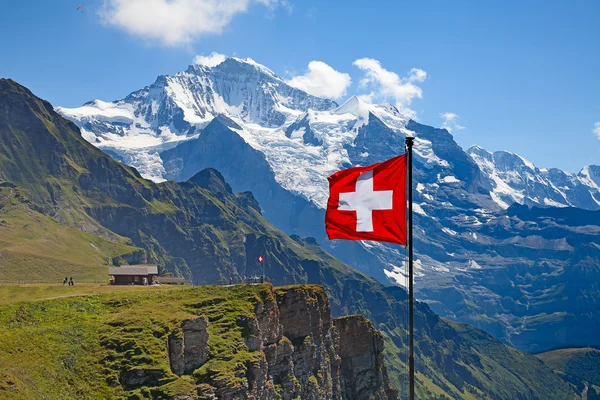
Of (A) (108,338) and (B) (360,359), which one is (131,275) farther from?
(B) (360,359)

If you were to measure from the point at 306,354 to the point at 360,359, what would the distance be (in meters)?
35.3

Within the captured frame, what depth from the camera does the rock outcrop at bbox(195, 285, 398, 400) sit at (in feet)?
453

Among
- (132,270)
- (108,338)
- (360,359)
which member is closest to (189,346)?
(108,338)

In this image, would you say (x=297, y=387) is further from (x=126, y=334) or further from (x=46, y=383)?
(x=46, y=383)

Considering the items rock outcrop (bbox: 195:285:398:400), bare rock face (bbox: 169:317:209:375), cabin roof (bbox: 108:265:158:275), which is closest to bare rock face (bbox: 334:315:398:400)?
rock outcrop (bbox: 195:285:398:400)

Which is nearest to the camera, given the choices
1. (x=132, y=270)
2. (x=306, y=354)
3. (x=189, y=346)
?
(x=189, y=346)

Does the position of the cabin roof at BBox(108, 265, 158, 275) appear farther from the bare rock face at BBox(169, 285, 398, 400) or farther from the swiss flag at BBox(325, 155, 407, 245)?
the swiss flag at BBox(325, 155, 407, 245)

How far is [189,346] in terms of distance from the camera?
5000 inches

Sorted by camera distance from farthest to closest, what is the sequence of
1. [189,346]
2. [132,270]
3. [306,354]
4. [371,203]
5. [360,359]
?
1. [360,359]
2. [132,270]
3. [306,354]
4. [189,346]
5. [371,203]

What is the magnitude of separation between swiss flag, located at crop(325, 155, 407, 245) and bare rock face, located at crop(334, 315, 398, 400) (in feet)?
456

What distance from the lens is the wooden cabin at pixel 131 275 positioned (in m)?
179

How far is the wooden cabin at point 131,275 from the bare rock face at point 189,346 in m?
52.7

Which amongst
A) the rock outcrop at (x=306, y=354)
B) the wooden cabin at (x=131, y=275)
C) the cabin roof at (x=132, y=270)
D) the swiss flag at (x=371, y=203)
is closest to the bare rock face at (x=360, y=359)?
the rock outcrop at (x=306, y=354)

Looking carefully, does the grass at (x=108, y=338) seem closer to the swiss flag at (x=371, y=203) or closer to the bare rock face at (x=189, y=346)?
the bare rock face at (x=189, y=346)
